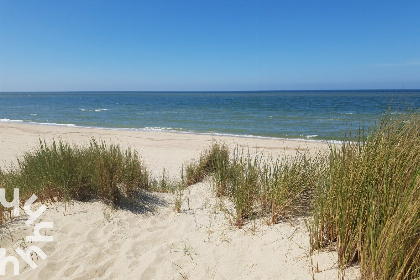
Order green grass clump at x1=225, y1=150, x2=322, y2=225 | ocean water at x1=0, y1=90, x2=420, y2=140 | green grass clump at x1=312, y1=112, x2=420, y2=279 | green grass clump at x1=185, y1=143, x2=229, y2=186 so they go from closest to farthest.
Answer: green grass clump at x1=312, y1=112, x2=420, y2=279
green grass clump at x1=225, y1=150, x2=322, y2=225
green grass clump at x1=185, y1=143, x2=229, y2=186
ocean water at x1=0, y1=90, x2=420, y2=140

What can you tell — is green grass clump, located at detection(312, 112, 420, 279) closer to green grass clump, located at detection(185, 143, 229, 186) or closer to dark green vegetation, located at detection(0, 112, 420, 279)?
dark green vegetation, located at detection(0, 112, 420, 279)

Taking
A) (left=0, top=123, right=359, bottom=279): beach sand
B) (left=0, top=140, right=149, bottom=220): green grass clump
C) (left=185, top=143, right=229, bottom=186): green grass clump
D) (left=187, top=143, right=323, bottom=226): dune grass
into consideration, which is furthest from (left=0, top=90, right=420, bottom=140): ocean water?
(left=0, top=140, right=149, bottom=220): green grass clump

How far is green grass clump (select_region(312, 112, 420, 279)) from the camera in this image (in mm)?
2049

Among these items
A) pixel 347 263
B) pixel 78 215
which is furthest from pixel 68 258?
pixel 347 263

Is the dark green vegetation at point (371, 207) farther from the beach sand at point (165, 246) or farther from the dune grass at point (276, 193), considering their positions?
the beach sand at point (165, 246)

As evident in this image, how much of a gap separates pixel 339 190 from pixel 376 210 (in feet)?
1.27

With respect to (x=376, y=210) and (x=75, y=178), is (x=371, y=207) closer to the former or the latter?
(x=376, y=210)

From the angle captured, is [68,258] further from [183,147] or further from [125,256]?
[183,147]

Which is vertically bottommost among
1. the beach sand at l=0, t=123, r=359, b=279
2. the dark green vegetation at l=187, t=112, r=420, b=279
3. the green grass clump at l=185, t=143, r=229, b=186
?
the beach sand at l=0, t=123, r=359, b=279

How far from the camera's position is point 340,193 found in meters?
2.69

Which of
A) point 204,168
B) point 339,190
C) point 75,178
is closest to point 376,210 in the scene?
point 339,190

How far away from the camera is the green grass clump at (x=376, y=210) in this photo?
6.72ft

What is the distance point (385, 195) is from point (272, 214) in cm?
154

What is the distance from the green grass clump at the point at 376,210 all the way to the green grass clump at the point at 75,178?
2992mm
